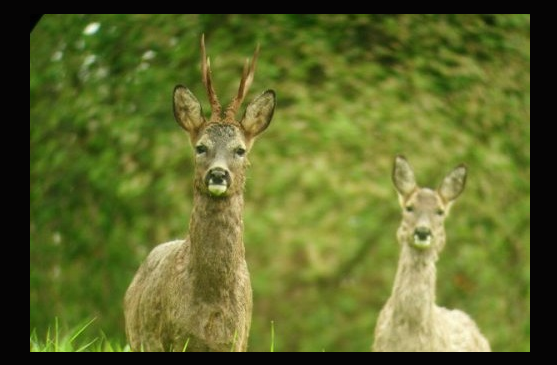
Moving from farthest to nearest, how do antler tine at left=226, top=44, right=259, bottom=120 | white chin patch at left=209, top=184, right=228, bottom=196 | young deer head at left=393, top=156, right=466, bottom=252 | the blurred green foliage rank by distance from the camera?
the blurred green foliage < young deer head at left=393, top=156, right=466, bottom=252 < antler tine at left=226, top=44, right=259, bottom=120 < white chin patch at left=209, top=184, right=228, bottom=196

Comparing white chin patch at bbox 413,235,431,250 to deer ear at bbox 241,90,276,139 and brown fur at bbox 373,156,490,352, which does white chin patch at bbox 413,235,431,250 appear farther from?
deer ear at bbox 241,90,276,139

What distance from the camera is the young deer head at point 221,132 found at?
5.83 metres

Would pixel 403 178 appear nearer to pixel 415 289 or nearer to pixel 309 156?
pixel 415 289

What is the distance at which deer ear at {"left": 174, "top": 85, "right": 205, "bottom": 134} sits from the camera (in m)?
6.16

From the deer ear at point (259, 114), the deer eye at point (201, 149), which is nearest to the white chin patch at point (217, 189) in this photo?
the deer eye at point (201, 149)

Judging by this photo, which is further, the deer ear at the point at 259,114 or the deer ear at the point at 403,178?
the deer ear at the point at 403,178

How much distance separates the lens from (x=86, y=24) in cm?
926

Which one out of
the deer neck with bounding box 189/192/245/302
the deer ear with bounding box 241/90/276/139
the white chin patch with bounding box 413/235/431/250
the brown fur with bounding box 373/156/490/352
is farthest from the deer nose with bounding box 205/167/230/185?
the white chin patch with bounding box 413/235/431/250

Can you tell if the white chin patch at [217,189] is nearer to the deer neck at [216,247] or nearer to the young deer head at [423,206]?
the deer neck at [216,247]

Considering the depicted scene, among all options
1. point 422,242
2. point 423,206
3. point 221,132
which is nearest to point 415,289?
point 422,242

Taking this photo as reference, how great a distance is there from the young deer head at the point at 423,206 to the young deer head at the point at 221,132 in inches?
98.6

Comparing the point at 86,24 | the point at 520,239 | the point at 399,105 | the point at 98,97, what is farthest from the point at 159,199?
the point at 520,239

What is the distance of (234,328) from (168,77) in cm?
439

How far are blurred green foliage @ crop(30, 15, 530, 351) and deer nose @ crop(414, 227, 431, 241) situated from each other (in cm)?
210
